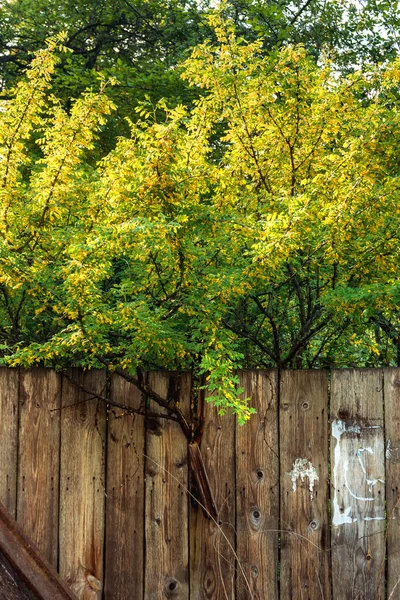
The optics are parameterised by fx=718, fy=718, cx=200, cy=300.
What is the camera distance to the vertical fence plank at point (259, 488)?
335cm

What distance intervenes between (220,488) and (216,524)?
0.55ft

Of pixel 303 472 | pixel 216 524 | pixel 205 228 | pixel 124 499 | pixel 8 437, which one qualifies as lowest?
pixel 216 524

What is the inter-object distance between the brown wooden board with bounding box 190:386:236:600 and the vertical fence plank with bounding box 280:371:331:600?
25 cm

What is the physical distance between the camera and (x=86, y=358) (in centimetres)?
317

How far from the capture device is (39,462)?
3.28 metres

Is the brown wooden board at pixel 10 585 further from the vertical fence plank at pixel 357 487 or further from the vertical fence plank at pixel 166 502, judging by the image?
the vertical fence plank at pixel 357 487

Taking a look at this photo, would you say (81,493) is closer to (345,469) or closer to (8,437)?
(8,437)

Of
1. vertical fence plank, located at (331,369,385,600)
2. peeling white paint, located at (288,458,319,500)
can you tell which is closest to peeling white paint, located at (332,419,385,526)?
vertical fence plank, located at (331,369,385,600)

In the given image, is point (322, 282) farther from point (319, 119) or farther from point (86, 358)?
point (86, 358)

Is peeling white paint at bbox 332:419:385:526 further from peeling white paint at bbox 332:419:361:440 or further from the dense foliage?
the dense foliage

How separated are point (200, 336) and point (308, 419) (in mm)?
749

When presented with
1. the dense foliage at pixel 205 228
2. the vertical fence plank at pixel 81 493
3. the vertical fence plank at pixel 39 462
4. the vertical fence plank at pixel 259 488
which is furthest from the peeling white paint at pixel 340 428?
the vertical fence plank at pixel 39 462

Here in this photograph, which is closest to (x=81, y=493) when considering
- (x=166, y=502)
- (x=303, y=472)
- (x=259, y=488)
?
(x=166, y=502)

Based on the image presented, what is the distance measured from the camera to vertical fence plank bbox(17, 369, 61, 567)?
3266mm
